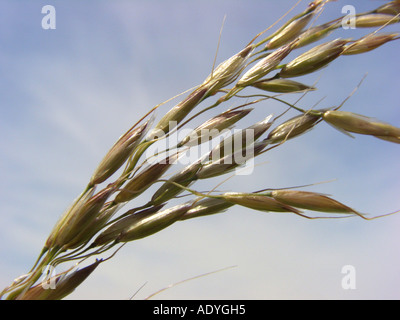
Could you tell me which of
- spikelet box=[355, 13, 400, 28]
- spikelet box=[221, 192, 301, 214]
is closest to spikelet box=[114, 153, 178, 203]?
spikelet box=[221, 192, 301, 214]

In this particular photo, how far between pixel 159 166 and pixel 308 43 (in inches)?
17.1

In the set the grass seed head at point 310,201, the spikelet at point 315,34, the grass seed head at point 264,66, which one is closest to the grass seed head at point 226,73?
the grass seed head at point 264,66

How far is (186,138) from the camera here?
0.71 m

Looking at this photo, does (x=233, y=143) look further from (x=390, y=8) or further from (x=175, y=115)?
(x=390, y=8)

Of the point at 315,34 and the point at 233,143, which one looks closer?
the point at 233,143

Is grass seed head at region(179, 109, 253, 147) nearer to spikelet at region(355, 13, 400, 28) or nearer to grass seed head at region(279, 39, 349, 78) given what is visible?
grass seed head at region(279, 39, 349, 78)

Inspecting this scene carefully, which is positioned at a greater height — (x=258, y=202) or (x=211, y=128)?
(x=211, y=128)

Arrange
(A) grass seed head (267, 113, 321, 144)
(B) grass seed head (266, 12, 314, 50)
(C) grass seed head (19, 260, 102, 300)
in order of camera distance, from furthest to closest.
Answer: (B) grass seed head (266, 12, 314, 50) < (A) grass seed head (267, 113, 321, 144) < (C) grass seed head (19, 260, 102, 300)

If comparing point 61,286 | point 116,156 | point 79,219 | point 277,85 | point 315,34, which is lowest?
point 61,286

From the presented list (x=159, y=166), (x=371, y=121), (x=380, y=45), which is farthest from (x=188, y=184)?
(x=380, y=45)

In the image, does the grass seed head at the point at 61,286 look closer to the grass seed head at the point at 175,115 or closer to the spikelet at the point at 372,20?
the grass seed head at the point at 175,115

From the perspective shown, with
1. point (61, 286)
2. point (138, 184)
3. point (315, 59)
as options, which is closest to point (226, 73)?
point (315, 59)

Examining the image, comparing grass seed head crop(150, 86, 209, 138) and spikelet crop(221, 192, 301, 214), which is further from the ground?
grass seed head crop(150, 86, 209, 138)
